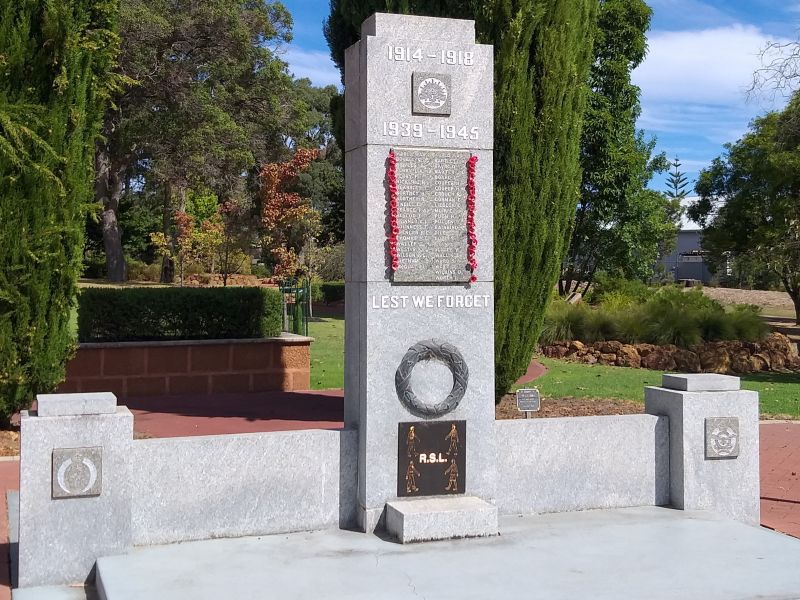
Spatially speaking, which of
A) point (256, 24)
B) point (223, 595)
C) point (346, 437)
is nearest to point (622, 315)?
point (346, 437)

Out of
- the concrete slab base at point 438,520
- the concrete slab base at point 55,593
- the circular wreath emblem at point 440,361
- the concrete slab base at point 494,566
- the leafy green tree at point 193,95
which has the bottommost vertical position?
the concrete slab base at point 55,593

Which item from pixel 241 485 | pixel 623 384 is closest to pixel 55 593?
pixel 241 485

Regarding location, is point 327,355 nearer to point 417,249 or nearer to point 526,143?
point 526,143

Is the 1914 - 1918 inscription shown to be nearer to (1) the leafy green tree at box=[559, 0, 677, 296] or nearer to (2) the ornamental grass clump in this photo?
(2) the ornamental grass clump

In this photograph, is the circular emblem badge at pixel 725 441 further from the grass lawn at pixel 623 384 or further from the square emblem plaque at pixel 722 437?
the grass lawn at pixel 623 384

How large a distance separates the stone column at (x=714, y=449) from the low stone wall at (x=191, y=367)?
25.1 feet

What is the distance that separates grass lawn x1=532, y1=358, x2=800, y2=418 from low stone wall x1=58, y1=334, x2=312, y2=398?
422 centimetres

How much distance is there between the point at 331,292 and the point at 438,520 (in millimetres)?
30538

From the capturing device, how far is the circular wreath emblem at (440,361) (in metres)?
6.21

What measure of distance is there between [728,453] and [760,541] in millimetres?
959

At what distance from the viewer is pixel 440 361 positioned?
20.8ft

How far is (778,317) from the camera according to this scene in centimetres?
4116

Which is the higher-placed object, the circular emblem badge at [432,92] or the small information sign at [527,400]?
the circular emblem badge at [432,92]

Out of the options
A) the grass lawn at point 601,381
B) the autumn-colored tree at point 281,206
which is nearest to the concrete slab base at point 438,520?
the grass lawn at point 601,381
